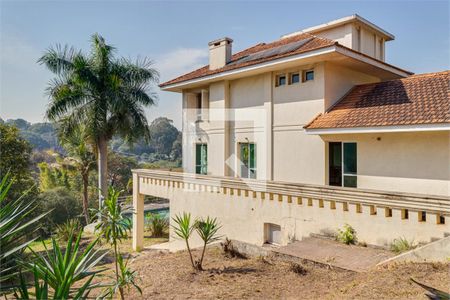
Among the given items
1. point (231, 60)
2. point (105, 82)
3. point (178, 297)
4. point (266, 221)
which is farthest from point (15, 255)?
point (105, 82)

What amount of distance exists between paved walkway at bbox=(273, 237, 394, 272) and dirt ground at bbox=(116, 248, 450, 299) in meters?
0.23

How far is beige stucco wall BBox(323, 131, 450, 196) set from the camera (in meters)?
9.86

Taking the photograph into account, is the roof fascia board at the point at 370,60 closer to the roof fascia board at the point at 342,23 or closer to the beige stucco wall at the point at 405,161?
the roof fascia board at the point at 342,23

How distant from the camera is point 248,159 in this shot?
15453 millimetres

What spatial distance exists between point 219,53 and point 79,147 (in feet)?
48.9

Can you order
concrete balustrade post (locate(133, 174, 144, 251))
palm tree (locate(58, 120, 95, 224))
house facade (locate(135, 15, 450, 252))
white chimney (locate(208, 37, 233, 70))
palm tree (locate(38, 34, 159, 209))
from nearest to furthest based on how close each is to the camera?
house facade (locate(135, 15, 450, 252)) < concrete balustrade post (locate(133, 174, 144, 251)) < white chimney (locate(208, 37, 233, 70)) < palm tree (locate(38, 34, 159, 209)) < palm tree (locate(58, 120, 95, 224))

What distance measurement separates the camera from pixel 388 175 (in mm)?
10906

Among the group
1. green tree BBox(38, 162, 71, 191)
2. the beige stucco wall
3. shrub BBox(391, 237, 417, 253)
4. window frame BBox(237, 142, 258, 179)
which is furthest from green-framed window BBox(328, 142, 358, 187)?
green tree BBox(38, 162, 71, 191)

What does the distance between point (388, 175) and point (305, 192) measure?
4.08 meters

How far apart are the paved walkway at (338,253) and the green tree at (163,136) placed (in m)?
88.7

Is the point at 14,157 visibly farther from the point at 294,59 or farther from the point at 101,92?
the point at 294,59

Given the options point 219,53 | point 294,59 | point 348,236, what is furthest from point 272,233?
point 219,53

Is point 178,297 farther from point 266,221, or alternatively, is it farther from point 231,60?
point 231,60

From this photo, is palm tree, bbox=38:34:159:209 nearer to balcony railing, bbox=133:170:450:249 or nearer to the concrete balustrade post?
the concrete balustrade post
